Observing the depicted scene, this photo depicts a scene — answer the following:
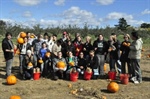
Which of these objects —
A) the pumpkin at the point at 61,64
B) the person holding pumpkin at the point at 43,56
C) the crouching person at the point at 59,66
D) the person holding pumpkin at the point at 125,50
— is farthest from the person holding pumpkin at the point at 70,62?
the person holding pumpkin at the point at 125,50

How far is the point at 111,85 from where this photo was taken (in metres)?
8.73

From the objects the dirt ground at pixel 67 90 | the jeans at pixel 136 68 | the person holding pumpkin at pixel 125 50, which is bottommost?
the dirt ground at pixel 67 90

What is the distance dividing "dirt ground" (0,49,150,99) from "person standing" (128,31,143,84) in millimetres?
307

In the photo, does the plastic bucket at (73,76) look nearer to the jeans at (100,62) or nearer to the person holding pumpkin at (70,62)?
the person holding pumpkin at (70,62)

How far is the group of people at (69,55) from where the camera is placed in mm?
10602

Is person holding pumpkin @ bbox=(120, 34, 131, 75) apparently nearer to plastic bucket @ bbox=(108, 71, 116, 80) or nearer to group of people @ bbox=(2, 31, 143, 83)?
group of people @ bbox=(2, 31, 143, 83)

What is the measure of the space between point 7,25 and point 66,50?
24.8 m

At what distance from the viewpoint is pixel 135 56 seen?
32.6 ft

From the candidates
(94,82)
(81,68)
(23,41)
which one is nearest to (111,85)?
(94,82)

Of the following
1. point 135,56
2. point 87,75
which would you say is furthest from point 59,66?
point 135,56

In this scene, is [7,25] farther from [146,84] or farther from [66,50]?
[146,84]

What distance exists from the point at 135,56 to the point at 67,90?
2.94m

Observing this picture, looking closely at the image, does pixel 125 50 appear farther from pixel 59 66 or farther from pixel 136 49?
pixel 59 66

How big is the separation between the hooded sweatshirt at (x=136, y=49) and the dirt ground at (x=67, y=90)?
1070 millimetres
